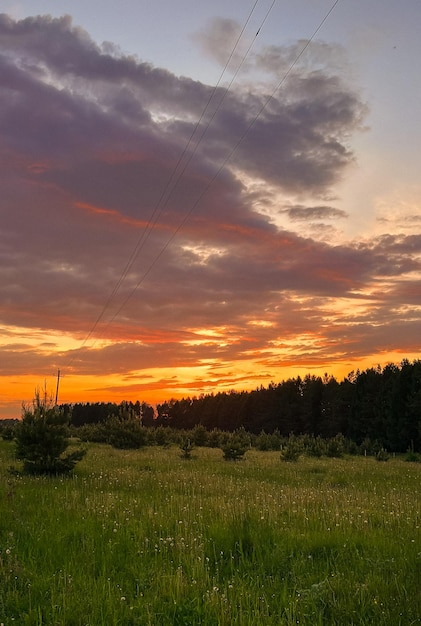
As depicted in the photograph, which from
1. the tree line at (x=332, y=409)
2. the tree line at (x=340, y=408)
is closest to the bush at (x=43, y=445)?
the tree line at (x=332, y=409)

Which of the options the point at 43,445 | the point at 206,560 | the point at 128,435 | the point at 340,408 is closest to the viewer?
the point at 206,560

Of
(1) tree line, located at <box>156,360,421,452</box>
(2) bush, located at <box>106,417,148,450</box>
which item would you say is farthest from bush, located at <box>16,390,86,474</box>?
(1) tree line, located at <box>156,360,421,452</box>

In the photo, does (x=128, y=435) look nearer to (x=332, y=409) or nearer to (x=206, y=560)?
(x=206, y=560)

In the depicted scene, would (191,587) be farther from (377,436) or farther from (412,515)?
(377,436)

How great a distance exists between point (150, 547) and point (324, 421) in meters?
86.6

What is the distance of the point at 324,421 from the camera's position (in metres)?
90.2

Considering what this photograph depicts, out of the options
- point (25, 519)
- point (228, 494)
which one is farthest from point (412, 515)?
point (25, 519)

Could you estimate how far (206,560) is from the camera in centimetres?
673

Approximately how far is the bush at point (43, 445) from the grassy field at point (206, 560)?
165 inches

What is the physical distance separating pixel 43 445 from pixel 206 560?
11099mm

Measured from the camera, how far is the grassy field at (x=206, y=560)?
519 cm

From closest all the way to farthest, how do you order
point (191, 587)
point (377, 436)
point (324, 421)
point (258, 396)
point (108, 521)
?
point (191, 587)
point (108, 521)
point (377, 436)
point (324, 421)
point (258, 396)

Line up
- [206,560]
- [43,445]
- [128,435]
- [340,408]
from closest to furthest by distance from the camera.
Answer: [206,560] → [43,445] → [128,435] → [340,408]

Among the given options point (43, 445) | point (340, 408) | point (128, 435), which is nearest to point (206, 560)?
point (43, 445)
